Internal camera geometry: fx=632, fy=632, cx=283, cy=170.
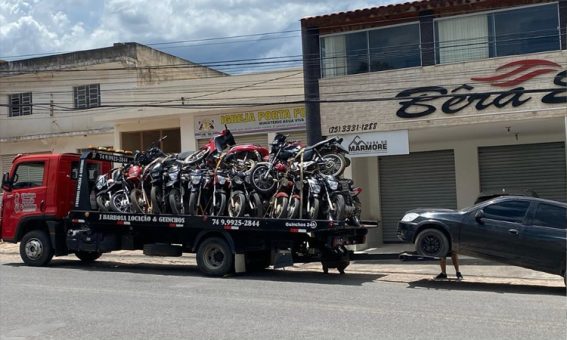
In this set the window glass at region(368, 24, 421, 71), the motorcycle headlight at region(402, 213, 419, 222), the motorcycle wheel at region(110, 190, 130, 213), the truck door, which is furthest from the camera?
the window glass at region(368, 24, 421, 71)

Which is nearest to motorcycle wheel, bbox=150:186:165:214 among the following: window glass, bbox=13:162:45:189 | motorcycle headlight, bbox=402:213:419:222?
window glass, bbox=13:162:45:189

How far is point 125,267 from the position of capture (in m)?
14.9

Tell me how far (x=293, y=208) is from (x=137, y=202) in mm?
3670

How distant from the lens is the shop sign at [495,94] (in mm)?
15538

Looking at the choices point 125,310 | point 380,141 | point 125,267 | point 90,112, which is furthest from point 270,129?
point 125,310

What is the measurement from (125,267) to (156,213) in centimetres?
222

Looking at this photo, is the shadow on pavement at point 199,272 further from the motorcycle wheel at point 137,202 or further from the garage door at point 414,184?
the garage door at point 414,184

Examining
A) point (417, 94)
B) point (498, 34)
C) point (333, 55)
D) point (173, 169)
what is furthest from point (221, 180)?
point (498, 34)

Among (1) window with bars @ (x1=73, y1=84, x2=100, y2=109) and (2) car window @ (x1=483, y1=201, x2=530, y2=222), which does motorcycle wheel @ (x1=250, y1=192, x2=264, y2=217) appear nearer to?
(2) car window @ (x1=483, y1=201, x2=530, y2=222)

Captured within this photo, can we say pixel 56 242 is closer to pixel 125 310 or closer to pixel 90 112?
pixel 125 310

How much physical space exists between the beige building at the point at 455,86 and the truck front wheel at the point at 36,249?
307 inches

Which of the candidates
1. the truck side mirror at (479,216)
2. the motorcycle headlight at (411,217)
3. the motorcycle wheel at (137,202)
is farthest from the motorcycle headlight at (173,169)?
the truck side mirror at (479,216)

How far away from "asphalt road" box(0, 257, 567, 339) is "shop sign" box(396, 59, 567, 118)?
5.41 m

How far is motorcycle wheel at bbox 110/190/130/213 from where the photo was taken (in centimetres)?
1383
